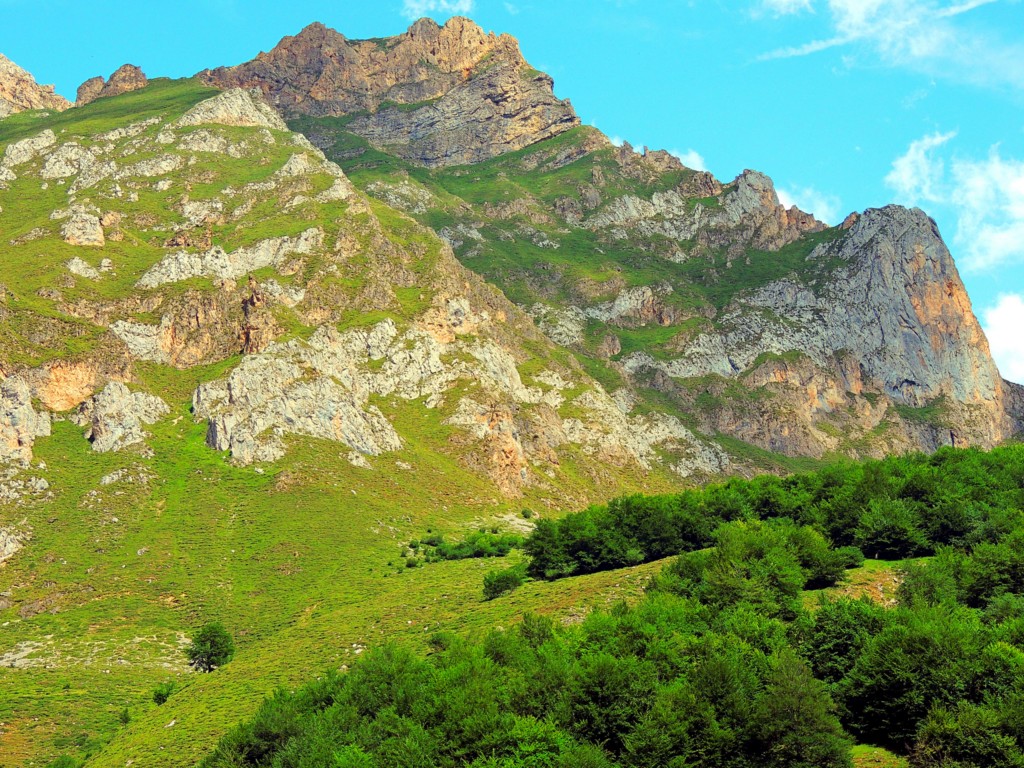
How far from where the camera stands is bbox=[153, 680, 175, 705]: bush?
371 ft

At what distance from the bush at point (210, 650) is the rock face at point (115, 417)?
2340 inches

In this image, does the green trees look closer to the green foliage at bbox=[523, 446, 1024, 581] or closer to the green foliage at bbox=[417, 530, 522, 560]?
the green foliage at bbox=[523, 446, 1024, 581]

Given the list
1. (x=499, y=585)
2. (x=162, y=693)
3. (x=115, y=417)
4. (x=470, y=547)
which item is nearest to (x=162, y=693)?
(x=162, y=693)

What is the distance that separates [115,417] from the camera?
18138 centimetres

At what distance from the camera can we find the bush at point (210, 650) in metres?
128

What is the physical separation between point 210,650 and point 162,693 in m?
15.1

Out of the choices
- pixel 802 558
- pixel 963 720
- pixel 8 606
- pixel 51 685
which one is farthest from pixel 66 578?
pixel 963 720

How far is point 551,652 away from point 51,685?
2948 inches

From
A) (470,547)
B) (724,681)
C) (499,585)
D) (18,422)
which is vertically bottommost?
(724,681)

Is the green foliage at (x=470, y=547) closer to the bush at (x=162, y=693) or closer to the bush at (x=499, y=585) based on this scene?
the bush at (x=499, y=585)

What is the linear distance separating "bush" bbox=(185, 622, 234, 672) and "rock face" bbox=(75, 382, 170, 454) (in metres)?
59.4

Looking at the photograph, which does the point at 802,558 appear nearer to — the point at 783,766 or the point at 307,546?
the point at 783,766

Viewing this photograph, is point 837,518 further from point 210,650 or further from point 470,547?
point 210,650

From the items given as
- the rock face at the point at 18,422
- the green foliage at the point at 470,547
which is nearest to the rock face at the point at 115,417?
the rock face at the point at 18,422
